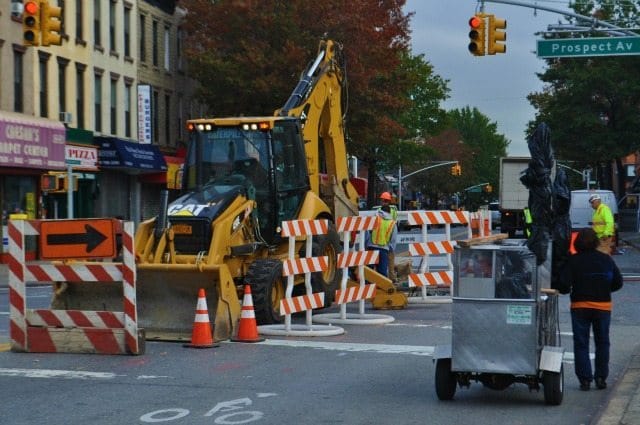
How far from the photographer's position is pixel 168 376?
12.2 metres

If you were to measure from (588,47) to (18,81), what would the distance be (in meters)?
18.4

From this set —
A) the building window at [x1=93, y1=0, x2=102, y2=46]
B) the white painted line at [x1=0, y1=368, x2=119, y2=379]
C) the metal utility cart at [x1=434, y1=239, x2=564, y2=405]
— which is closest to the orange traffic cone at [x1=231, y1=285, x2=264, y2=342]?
the white painted line at [x1=0, y1=368, x2=119, y2=379]

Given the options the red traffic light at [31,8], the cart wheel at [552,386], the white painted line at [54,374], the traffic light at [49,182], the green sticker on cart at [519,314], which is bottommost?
the white painted line at [54,374]

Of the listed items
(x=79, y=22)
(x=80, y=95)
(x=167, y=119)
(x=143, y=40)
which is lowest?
(x=167, y=119)

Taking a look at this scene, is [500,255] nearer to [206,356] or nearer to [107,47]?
[206,356]

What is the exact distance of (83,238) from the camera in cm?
1381

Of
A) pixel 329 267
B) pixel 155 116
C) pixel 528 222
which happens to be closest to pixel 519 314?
pixel 329 267

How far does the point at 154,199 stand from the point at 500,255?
43.1m

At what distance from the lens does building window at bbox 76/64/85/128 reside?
43.2 metres

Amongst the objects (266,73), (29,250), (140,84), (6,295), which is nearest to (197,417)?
(6,295)

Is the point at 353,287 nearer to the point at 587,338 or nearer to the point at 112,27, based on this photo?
the point at 587,338

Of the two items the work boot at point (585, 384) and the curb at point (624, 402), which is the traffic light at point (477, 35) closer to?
the curb at point (624, 402)

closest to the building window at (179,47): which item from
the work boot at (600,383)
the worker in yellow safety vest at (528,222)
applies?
the worker in yellow safety vest at (528,222)

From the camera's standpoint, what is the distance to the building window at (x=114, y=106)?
46375 millimetres
